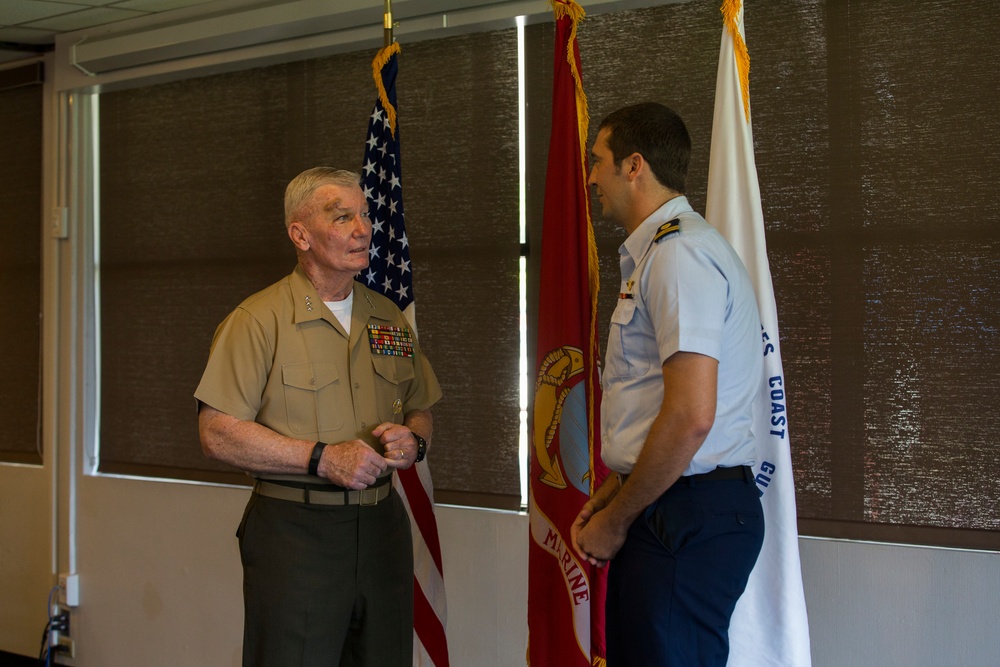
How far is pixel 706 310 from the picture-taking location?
5.47ft

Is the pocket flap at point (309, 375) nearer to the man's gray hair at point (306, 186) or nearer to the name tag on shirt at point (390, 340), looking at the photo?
the name tag on shirt at point (390, 340)

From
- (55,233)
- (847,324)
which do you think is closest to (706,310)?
(847,324)

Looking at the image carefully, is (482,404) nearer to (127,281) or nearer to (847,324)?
(847,324)

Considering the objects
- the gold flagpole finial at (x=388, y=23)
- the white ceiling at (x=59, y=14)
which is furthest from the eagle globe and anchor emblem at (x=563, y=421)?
the white ceiling at (x=59, y=14)

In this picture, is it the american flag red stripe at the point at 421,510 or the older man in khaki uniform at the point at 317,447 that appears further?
the american flag red stripe at the point at 421,510

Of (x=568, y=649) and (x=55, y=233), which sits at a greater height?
(x=55, y=233)

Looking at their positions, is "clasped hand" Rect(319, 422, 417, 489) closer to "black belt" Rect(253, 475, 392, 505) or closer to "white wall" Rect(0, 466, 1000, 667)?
"black belt" Rect(253, 475, 392, 505)

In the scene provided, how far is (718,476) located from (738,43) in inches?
48.3

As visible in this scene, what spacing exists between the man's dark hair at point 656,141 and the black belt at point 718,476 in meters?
0.59

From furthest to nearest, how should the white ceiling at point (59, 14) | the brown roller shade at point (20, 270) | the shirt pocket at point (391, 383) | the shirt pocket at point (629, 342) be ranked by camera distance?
the brown roller shade at point (20, 270) → the white ceiling at point (59, 14) → the shirt pocket at point (391, 383) → the shirt pocket at point (629, 342)

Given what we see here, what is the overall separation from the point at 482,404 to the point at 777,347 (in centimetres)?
126

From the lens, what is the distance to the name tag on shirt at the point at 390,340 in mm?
2277

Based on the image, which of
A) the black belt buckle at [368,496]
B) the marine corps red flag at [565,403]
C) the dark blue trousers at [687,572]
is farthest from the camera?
the marine corps red flag at [565,403]

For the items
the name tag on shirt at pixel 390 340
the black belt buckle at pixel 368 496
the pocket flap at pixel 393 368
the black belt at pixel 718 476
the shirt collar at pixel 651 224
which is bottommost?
the black belt buckle at pixel 368 496
